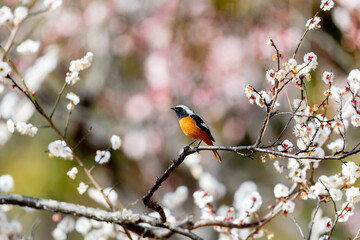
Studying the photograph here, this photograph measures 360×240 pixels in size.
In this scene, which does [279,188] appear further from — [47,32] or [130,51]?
[47,32]

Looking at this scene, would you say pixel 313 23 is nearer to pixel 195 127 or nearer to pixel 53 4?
pixel 195 127

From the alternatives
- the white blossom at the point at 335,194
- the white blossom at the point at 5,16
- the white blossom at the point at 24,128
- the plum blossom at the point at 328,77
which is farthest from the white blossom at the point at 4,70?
the white blossom at the point at 335,194

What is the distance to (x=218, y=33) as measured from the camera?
8.45 m

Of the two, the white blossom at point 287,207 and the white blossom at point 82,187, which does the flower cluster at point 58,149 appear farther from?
the white blossom at point 287,207

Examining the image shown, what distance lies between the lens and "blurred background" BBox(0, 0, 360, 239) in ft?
25.1

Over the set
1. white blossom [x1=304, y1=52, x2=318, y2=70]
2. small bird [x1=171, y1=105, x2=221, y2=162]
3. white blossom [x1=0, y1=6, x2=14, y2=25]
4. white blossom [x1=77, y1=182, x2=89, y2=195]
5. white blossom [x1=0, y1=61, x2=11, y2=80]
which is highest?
white blossom [x1=0, y1=6, x2=14, y2=25]

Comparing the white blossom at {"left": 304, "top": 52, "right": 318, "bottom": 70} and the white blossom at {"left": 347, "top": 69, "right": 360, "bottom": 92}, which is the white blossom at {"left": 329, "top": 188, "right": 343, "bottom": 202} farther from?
the white blossom at {"left": 304, "top": 52, "right": 318, "bottom": 70}

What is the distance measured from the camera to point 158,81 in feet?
28.2

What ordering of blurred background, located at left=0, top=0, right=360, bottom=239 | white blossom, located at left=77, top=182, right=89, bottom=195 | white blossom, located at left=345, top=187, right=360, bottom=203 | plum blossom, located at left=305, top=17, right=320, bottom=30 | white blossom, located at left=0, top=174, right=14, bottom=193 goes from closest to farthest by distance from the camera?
plum blossom, located at left=305, top=17, right=320, bottom=30 < white blossom, located at left=345, top=187, right=360, bottom=203 < white blossom, located at left=77, top=182, right=89, bottom=195 < white blossom, located at left=0, top=174, right=14, bottom=193 < blurred background, located at left=0, top=0, right=360, bottom=239

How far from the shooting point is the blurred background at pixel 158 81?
766 centimetres

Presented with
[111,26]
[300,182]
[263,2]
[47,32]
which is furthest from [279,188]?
[47,32]

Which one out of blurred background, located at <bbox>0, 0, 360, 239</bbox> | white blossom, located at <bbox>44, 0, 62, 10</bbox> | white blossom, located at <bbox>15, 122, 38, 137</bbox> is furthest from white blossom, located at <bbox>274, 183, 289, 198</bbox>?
blurred background, located at <bbox>0, 0, 360, 239</bbox>

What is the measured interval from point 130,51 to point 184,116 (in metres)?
5.92

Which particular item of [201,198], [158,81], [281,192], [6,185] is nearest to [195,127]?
[281,192]
